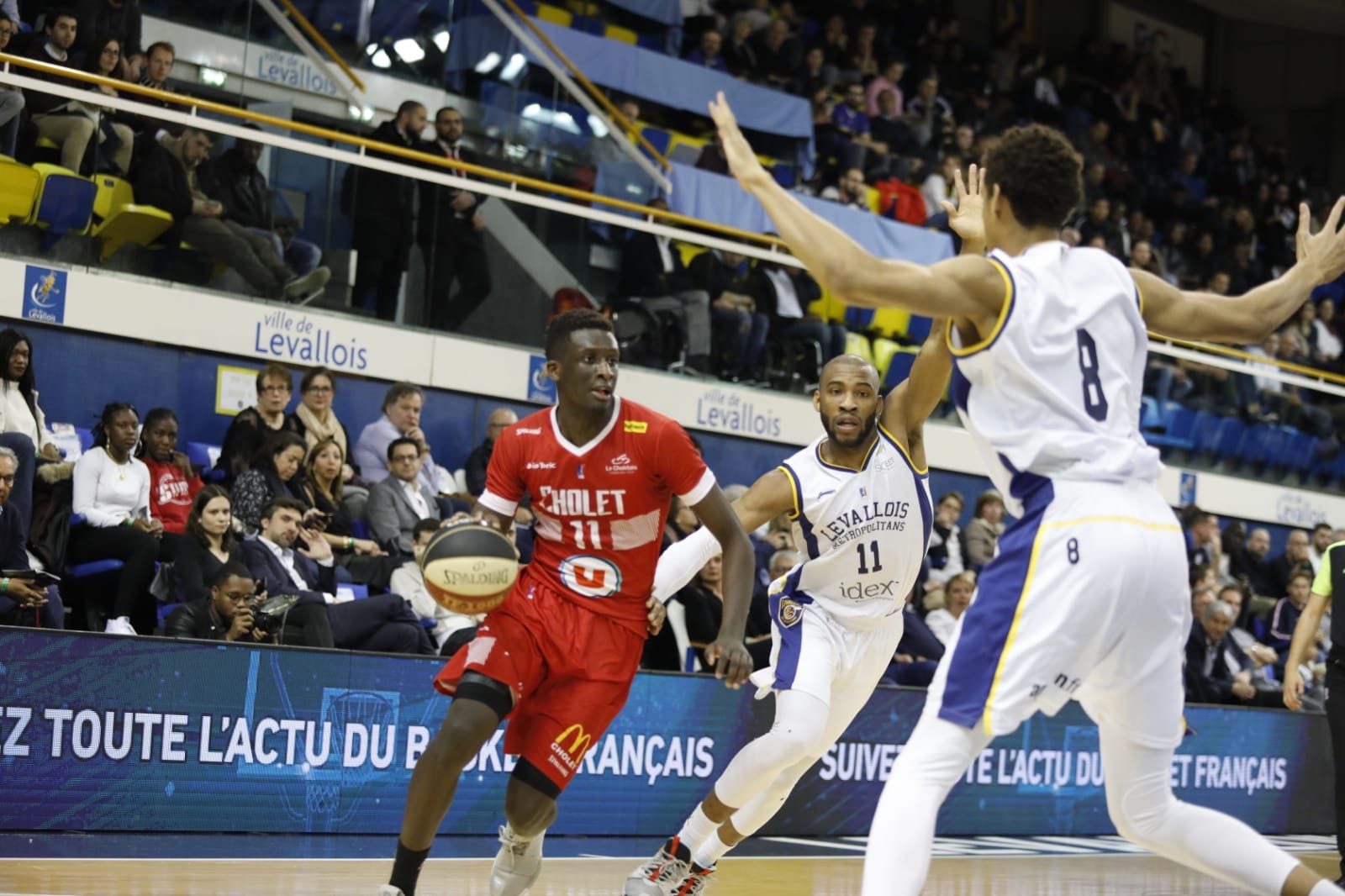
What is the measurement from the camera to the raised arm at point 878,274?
13.4 ft

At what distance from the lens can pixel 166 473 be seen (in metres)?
10.5

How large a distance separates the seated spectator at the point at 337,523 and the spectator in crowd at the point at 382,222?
195 cm

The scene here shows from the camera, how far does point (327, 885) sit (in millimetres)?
6719

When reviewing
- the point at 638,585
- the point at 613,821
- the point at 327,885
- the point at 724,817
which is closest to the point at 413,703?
the point at 613,821

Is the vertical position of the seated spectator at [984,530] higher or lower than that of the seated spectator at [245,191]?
lower

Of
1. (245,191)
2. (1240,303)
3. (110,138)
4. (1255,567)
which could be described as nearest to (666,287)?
(245,191)

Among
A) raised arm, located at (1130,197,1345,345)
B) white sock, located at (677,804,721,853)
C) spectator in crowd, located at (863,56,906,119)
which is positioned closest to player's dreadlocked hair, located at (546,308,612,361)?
raised arm, located at (1130,197,1345,345)

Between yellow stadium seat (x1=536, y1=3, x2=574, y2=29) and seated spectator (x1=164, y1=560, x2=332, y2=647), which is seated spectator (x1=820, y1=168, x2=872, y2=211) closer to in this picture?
yellow stadium seat (x1=536, y1=3, x2=574, y2=29)

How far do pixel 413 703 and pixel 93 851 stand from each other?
211 centimetres

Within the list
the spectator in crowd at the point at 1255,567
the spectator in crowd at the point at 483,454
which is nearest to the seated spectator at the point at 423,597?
the spectator in crowd at the point at 483,454

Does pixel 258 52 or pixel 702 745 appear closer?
pixel 702 745

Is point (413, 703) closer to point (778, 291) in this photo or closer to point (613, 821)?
point (613, 821)

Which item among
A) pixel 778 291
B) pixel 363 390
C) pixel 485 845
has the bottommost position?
pixel 485 845

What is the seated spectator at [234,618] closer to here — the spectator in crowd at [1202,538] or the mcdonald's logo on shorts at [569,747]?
the mcdonald's logo on shorts at [569,747]
